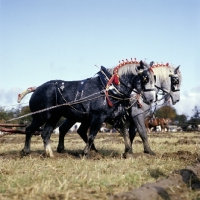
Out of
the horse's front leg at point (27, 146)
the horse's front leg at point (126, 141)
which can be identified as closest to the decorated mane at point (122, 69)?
the horse's front leg at point (126, 141)

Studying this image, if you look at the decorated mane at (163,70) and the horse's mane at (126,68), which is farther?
the decorated mane at (163,70)

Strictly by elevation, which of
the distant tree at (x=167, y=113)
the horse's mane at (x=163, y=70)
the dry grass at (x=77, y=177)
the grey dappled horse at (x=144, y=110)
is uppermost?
the distant tree at (x=167, y=113)

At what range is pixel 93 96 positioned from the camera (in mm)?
10469

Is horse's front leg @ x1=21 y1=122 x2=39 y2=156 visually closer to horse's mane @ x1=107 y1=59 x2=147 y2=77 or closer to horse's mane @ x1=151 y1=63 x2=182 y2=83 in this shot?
horse's mane @ x1=107 y1=59 x2=147 y2=77

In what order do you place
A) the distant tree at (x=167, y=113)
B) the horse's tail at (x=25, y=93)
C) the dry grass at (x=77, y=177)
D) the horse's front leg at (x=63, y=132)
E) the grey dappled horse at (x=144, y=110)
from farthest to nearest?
1. the distant tree at (x=167, y=113)
2. the horse's front leg at (x=63, y=132)
3. the horse's tail at (x=25, y=93)
4. the grey dappled horse at (x=144, y=110)
5. the dry grass at (x=77, y=177)

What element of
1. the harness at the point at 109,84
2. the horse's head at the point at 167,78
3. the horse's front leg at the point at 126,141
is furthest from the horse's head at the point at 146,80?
the horse's head at the point at 167,78

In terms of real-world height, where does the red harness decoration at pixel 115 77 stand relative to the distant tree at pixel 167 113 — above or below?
below

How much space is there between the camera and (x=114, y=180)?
21.5ft

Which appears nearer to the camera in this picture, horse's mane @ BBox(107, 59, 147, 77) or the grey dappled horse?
horse's mane @ BBox(107, 59, 147, 77)

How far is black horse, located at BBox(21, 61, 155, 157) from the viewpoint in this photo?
1036 centimetres

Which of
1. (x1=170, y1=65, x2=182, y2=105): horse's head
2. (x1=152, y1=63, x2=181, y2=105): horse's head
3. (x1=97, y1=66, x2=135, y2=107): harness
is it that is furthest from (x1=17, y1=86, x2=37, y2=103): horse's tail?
(x1=170, y1=65, x2=182, y2=105): horse's head

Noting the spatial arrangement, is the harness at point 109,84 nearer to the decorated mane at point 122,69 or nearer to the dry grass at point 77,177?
the decorated mane at point 122,69

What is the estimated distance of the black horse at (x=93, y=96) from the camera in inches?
408

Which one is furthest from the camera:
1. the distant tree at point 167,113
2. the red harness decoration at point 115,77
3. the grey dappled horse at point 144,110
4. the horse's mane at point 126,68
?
the distant tree at point 167,113
